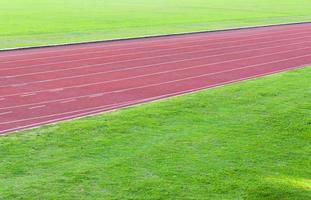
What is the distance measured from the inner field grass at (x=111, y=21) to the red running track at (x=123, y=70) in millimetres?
2083

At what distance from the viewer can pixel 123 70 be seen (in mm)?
14305

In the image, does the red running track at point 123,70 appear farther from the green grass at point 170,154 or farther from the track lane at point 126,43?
the green grass at point 170,154

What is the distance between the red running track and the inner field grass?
2.08 meters

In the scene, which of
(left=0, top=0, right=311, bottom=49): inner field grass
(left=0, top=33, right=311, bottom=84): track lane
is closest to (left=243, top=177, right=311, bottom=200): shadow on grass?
(left=0, top=33, right=311, bottom=84): track lane

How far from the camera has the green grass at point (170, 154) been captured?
255 inches

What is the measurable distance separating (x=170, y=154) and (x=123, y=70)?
681 centimetres

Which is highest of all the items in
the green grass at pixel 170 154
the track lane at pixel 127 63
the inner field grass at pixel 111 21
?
the green grass at pixel 170 154

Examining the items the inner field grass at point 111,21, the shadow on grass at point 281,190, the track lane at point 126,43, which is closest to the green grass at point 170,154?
the shadow on grass at point 281,190

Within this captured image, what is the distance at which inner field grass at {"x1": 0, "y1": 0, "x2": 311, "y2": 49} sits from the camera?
68.3 ft

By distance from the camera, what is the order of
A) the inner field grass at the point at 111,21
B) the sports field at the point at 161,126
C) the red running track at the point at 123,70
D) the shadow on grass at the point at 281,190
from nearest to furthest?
the shadow on grass at the point at 281,190 < the sports field at the point at 161,126 < the red running track at the point at 123,70 < the inner field grass at the point at 111,21

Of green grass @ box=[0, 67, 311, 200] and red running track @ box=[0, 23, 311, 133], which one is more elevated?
green grass @ box=[0, 67, 311, 200]

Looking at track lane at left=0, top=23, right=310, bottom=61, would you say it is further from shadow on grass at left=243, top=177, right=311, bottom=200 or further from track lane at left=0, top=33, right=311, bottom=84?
shadow on grass at left=243, top=177, right=311, bottom=200

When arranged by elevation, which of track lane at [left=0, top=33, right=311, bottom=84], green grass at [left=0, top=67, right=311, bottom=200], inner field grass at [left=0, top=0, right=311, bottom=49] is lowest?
inner field grass at [left=0, top=0, right=311, bottom=49]

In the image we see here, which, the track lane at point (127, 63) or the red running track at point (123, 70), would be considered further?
the track lane at point (127, 63)
